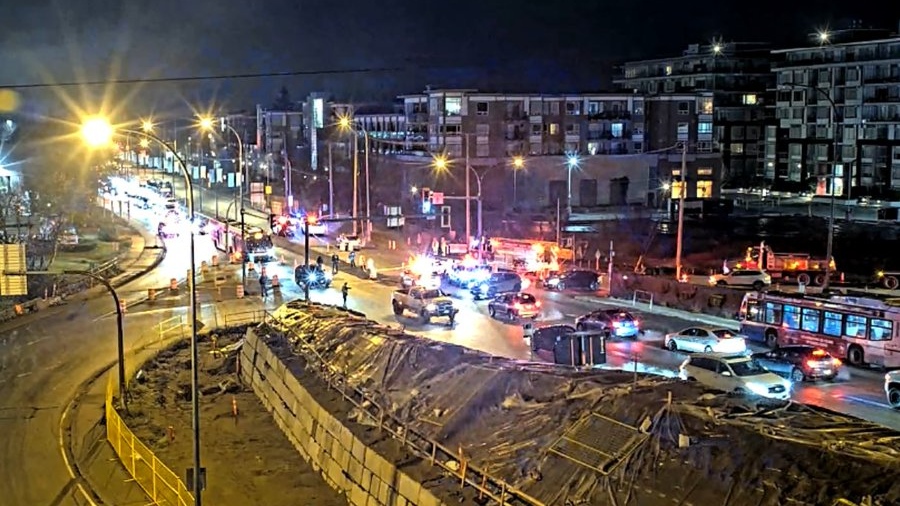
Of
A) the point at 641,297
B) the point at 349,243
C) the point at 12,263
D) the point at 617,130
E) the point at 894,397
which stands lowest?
the point at 894,397

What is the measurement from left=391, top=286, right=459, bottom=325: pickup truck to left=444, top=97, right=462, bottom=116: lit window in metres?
45.8

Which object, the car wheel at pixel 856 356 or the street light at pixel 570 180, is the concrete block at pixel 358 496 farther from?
the street light at pixel 570 180

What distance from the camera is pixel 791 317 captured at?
33312mm

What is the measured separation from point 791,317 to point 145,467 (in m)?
21.6

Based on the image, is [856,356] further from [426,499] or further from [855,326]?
[426,499]

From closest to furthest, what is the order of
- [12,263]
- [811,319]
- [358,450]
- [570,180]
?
[358,450] < [12,263] < [811,319] < [570,180]

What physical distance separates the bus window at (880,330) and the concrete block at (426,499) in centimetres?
1936

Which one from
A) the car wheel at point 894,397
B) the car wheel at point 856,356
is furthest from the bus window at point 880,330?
the car wheel at point 894,397

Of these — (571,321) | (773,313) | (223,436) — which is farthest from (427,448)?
(571,321)

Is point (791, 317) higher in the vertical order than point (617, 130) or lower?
lower

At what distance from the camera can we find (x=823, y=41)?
9375 cm

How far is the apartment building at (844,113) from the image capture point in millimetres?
86688

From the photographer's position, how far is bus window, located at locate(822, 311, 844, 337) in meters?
31.3

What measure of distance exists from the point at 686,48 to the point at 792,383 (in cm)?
9376
